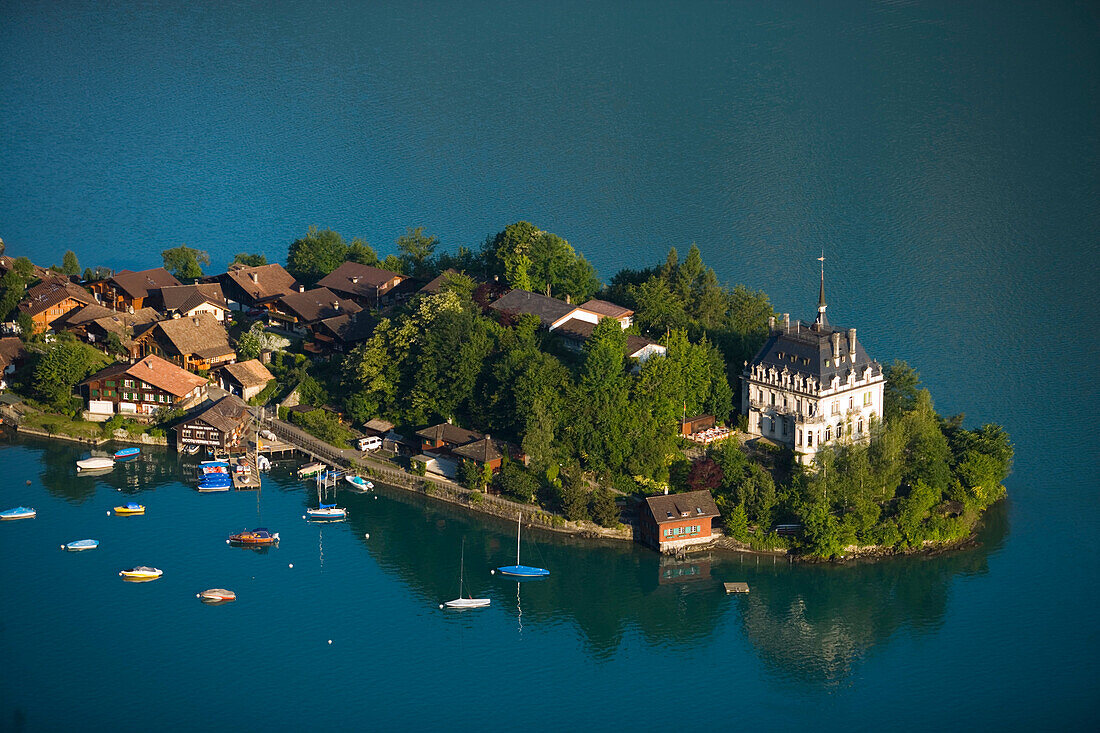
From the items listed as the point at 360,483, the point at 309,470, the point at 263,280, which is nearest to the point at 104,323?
the point at 263,280

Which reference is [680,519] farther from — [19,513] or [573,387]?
[19,513]

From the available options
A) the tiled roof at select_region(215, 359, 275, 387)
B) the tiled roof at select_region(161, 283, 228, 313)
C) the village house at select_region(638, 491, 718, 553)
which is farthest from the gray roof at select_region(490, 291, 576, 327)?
the tiled roof at select_region(161, 283, 228, 313)

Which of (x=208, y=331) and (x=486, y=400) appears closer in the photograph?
(x=486, y=400)

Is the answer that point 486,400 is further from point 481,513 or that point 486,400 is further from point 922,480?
point 922,480

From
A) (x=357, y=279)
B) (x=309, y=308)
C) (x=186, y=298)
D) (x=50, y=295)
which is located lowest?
(x=309, y=308)

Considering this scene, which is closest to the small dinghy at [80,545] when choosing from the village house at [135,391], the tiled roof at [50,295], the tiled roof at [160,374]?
the village house at [135,391]

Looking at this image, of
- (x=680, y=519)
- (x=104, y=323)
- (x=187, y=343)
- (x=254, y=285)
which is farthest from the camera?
(x=254, y=285)

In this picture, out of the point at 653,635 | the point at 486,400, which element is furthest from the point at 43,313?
the point at 653,635
